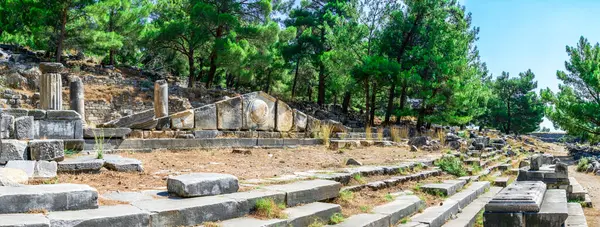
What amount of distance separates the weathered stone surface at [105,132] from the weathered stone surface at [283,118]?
14.3 ft

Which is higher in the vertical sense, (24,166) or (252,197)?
(24,166)

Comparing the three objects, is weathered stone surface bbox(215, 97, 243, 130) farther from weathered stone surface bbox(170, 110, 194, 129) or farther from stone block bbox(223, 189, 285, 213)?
stone block bbox(223, 189, 285, 213)

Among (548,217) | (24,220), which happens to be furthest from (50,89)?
(548,217)

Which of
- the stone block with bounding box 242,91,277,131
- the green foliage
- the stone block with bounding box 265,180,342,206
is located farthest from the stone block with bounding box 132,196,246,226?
the green foliage

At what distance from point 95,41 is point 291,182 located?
21374 mm

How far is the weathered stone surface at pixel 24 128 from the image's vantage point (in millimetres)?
6586

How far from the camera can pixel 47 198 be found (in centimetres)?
355

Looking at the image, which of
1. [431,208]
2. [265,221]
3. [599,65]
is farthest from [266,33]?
[265,221]

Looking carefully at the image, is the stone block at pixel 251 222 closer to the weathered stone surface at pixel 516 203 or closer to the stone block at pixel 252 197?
the stone block at pixel 252 197

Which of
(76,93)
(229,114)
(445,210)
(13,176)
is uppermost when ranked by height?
(76,93)

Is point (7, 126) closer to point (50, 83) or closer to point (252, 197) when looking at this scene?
point (252, 197)

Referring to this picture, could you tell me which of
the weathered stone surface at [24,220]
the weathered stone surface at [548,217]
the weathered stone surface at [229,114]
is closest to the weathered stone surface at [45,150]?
the weathered stone surface at [24,220]

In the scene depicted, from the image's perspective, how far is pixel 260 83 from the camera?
3700 cm

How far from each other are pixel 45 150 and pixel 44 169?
61 centimetres
